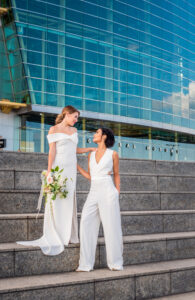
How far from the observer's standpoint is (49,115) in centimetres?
2914

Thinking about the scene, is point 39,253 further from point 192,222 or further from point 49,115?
point 49,115

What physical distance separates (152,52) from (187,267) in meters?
31.7

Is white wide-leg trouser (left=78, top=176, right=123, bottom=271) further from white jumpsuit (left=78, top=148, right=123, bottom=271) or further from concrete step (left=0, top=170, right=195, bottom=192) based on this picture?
concrete step (left=0, top=170, right=195, bottom=192)

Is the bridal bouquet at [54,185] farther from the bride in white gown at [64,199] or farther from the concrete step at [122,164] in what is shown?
the concrete step at [122,164]

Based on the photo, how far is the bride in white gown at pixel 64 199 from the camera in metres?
6.43

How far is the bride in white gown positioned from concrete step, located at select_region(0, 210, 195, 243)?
0.29 metres

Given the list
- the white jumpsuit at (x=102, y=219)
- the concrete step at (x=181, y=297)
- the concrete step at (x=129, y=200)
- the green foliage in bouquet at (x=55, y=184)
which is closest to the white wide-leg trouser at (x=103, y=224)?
the white jumpsuit at (x=102, y=219)

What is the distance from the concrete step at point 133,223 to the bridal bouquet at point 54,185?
0.38m

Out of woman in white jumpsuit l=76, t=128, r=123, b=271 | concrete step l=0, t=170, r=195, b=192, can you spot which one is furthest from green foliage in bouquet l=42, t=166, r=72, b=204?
concrete step l=0, t=170, r=195, b=192

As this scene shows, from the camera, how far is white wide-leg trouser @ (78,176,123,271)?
20.5ft

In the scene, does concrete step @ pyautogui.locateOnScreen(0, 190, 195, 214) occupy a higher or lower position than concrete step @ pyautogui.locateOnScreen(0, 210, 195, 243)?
higher

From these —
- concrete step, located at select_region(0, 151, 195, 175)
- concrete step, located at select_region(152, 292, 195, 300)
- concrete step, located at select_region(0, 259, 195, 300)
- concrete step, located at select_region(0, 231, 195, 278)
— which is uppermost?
concrete step, located at select_region(0, 151, 195, 175)

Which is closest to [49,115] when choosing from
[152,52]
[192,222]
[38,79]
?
[38,79]

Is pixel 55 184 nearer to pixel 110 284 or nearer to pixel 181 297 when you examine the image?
pixel 110 284
